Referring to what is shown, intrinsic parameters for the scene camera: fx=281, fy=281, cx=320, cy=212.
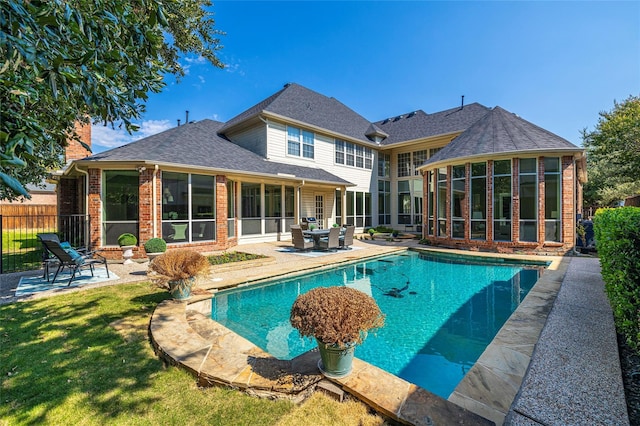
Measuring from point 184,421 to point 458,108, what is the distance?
23.9 m

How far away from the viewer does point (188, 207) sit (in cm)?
1138

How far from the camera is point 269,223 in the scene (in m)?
15.4

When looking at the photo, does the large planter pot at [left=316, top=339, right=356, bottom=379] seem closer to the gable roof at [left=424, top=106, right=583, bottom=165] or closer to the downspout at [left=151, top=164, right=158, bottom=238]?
the downspout at [left=151, top=164, right=158, bottom=238]

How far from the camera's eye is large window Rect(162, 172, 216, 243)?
11.0 metres

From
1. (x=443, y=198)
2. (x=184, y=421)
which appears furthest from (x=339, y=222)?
(x=184, y=421)

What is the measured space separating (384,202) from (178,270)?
59.6 feet

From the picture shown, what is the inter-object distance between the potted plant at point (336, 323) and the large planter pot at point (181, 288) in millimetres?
3358

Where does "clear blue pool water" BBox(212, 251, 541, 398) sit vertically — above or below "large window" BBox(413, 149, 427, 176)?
below

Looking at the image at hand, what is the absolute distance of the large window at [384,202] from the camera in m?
21.5

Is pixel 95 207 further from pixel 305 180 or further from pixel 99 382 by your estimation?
pixel 99 382

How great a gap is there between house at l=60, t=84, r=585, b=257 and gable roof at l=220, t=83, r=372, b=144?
0.12 meters

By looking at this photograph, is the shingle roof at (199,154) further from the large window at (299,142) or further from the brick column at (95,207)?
the large window at (299,142)

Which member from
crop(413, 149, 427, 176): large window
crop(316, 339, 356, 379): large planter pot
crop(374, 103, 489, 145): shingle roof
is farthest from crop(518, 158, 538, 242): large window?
crop(316, 339, 356, 379): large planter pot

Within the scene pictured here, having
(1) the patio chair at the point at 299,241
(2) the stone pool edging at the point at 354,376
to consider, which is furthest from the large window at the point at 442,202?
(2) the stone pool edging at the point at 354,376
